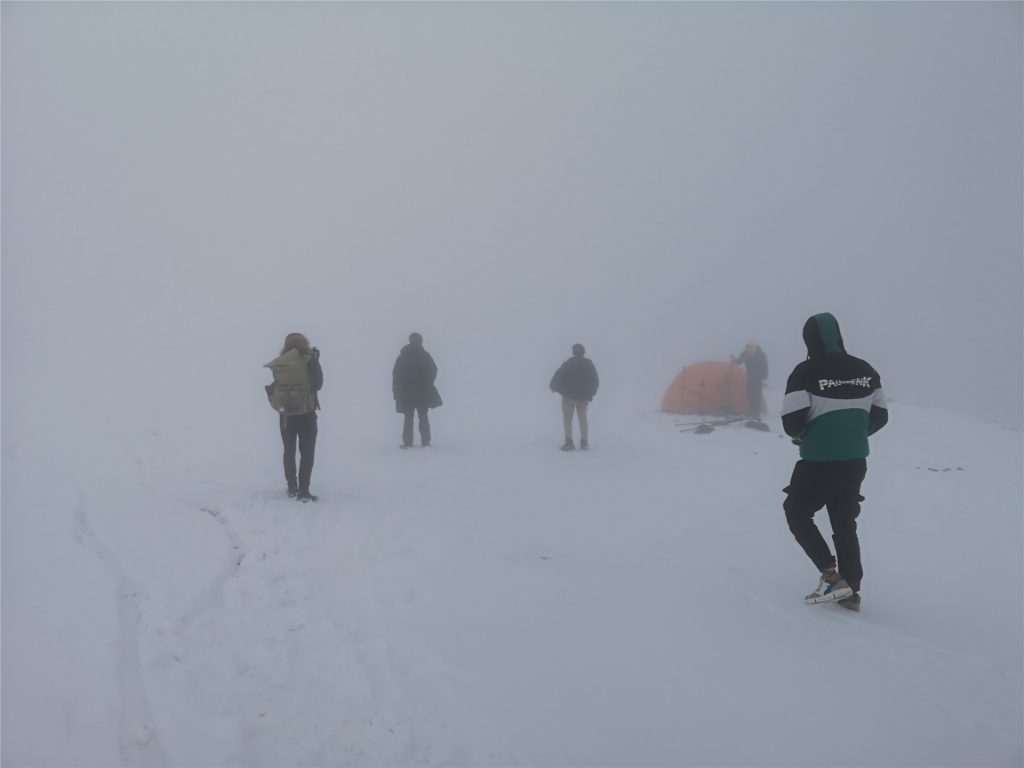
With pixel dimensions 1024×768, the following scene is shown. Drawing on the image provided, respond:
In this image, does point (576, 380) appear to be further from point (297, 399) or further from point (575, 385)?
point (297, 399)

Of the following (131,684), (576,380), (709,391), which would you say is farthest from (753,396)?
(131,684)

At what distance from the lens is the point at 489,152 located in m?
182

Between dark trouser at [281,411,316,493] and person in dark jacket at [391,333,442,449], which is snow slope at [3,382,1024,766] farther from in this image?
person in dark jacket at [391,333,442,449]

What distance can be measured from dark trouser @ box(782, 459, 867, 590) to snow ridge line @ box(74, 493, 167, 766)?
3.92m

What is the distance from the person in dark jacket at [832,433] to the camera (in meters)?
4.28

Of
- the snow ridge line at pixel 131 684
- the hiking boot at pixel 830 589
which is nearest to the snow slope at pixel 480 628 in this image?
the snow ridge line at pixel 131 684

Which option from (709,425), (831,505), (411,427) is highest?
(831,505)

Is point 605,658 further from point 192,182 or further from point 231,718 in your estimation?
point 192,182

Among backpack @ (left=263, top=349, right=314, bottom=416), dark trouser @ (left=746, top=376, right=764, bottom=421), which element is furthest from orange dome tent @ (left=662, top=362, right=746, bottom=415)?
backpack @ (left=263, top=349, right=314, bottom=416)

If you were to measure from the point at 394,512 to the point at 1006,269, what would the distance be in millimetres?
138890

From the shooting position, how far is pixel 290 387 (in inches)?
292

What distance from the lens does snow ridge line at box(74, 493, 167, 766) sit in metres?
2.87

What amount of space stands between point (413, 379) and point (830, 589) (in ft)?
26.2

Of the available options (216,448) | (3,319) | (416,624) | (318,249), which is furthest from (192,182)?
(416,624)
